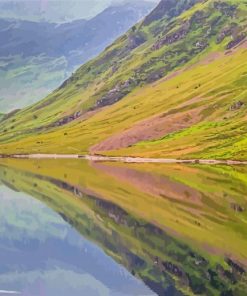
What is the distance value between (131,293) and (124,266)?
12887 millimetres

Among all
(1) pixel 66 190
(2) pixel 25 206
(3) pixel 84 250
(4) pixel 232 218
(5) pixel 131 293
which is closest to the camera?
(5) pixel 131 293

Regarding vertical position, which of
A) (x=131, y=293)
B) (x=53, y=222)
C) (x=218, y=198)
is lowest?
(x=218, y=198)

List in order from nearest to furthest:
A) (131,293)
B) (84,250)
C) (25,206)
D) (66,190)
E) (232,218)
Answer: (131,293) → (84,250) → (232,218) → (25,206) → (66,190)

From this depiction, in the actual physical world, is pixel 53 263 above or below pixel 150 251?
above

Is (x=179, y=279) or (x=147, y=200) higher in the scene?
(x=179, y=279)

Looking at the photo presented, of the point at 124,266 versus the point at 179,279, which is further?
the point at 124,266

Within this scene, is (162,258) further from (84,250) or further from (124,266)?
(84,250)

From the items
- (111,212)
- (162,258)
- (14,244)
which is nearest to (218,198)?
(111,212)

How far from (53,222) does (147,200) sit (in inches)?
763

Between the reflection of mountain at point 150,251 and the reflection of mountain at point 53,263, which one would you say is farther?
the reflection of mountain at point 53,263

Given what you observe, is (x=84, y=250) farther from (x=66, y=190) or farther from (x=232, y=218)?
(x=66, y=190)

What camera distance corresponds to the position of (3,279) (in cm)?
6172

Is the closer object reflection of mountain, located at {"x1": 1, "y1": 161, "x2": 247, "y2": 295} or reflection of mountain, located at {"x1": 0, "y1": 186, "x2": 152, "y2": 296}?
reflection of mountain, located at {"x1": 1, "y1": 161, "x2": 247, "y2": 295}

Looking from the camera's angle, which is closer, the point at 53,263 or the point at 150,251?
the point at 150,251
